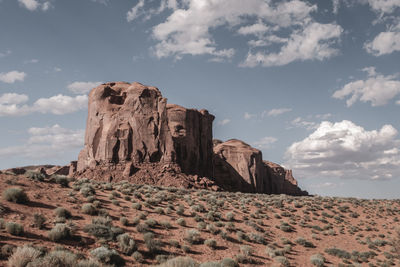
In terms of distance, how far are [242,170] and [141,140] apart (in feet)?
126

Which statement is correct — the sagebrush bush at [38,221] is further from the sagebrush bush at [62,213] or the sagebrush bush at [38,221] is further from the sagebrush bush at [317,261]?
the sagebrush bush at [317,261]

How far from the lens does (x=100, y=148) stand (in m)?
46.8

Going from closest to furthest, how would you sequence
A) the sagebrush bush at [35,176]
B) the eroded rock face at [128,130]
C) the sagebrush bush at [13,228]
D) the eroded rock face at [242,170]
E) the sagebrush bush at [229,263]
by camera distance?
the sagebrush bush at [13,228] → the sagebrush bush at [229,263] → the sagebrush bush at [35,176] → the eroded rock face at [128,130] → the eroded rock face at [242,170]

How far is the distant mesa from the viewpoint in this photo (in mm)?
44719

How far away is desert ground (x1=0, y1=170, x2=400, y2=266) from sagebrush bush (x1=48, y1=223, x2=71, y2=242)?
4 cm

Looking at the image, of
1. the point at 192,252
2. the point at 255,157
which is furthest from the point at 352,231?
the point at 255,157

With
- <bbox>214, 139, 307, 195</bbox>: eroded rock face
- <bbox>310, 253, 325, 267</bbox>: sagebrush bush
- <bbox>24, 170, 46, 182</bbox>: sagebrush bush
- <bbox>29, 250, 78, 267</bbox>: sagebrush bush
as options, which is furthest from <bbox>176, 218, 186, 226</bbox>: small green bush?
<bbox>214, 139, 307, 195</bbox>: eroded rock face

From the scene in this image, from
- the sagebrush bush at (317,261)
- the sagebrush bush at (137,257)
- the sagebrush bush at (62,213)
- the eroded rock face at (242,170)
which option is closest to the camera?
the sagebrush bush at (137,257)

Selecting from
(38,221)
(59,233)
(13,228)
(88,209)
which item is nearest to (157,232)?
(88,209)

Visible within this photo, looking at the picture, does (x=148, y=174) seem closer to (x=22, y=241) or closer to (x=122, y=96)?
(x=122, y=96)

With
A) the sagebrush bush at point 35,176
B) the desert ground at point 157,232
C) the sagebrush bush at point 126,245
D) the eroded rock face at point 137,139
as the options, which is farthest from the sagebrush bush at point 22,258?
the eroded rock face at point 137,139

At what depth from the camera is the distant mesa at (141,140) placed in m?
44.7

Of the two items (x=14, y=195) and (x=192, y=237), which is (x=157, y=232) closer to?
(x=192, y=237)

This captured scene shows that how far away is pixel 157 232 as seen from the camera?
51.8 ft
